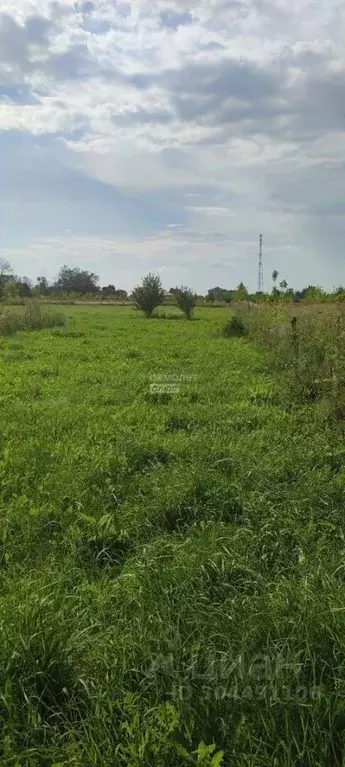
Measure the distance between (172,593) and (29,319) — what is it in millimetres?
23363

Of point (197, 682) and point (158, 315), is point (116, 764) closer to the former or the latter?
point (197, 682)

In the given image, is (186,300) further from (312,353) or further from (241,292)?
(312,353)

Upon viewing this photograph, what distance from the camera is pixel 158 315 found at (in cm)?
4016

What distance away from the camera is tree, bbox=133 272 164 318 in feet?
129

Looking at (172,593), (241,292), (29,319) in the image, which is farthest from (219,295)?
(172,593)

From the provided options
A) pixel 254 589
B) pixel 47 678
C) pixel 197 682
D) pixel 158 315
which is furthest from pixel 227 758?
pixel 158 315

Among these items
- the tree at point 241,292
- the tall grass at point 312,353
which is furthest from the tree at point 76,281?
the tall grass at point 312,353

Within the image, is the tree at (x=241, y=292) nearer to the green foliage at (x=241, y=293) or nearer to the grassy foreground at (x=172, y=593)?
the green foliage at (x=241, y=293)

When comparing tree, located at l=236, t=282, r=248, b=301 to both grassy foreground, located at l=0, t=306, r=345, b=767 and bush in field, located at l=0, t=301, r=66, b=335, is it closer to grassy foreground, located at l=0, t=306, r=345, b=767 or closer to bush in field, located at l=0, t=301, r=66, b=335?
bush in field, located at l=0, t=301, r=66, b=335

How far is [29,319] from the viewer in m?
25.2

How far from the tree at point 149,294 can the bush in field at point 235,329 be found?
52.8ft

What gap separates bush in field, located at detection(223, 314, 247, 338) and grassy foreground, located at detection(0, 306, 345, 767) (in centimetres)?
1551

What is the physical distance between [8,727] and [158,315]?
38.4 metres

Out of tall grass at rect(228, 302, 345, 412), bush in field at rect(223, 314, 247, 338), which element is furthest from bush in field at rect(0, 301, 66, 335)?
tall grass at rect(228, 302, 345, 412)
